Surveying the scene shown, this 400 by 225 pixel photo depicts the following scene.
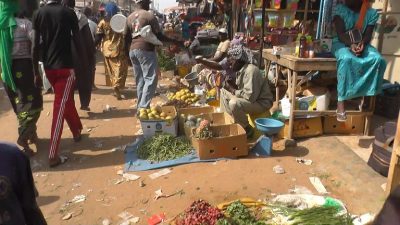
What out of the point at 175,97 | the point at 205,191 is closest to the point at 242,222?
the point at 205,191

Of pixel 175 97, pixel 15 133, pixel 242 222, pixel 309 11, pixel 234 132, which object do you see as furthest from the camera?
pixel 309 11

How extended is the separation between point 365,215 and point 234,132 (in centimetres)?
214

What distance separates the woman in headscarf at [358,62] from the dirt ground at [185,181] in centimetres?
80

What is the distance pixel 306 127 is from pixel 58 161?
12.1 feet

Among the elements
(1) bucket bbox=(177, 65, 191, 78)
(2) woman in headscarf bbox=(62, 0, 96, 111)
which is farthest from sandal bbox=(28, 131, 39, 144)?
(1) bucket bbox=(177, 65, 191, 78)

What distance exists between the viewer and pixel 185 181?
176 inches

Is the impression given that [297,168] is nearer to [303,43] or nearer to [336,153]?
[336,153]

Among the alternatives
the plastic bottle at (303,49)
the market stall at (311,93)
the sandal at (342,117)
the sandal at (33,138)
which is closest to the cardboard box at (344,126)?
the market stall at (311,93)

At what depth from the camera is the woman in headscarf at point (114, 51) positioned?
822 centimetres

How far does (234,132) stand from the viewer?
5.20 metres

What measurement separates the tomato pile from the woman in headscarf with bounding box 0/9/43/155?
2812mm

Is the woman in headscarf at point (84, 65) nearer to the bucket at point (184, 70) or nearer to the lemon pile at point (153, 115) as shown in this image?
the lemon pile at point (153, 115)

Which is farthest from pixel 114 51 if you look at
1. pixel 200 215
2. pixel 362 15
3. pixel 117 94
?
pixel 200 215

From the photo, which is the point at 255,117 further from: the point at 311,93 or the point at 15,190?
the point at 15,190
